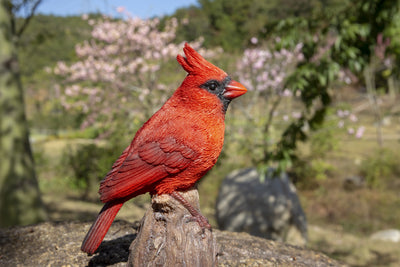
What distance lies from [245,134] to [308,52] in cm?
601

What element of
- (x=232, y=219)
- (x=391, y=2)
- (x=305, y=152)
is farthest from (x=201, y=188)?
(x=391, y=2)

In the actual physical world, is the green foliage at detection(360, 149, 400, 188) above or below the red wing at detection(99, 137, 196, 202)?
below

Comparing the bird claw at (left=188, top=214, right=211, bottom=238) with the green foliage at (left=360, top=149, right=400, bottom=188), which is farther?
the green foliage at (left=360, top=149, right=400, bottom=188)

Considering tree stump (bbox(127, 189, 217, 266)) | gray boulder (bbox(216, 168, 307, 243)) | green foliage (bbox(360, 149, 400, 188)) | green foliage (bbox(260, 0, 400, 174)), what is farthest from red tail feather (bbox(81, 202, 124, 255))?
green foliage (bbox(360, 149, 400, 188))

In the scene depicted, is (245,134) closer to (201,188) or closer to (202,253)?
(201,188)

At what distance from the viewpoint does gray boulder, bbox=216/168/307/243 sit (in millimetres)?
5789

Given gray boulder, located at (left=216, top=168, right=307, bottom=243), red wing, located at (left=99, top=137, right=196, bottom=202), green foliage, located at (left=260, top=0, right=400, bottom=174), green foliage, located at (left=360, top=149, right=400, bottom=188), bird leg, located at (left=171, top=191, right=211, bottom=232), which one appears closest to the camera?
red wing, located at (left=99, top=137, right=196, bottom=202)

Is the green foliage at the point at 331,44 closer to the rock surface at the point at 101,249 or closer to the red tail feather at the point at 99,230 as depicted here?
the rock surface at the point at 101,249

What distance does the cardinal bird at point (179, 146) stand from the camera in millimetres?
1895

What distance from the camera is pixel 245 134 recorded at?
366 inches

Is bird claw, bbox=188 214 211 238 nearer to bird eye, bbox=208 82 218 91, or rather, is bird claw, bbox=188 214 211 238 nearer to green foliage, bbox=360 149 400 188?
bird eye, bbox=208 82 218 91

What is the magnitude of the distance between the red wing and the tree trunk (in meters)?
2.97

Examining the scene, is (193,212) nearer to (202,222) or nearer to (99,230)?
(202,222)

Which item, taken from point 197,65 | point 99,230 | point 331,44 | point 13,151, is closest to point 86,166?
point 13,151
